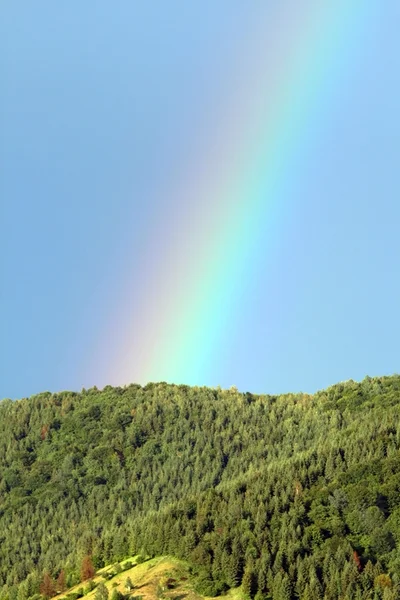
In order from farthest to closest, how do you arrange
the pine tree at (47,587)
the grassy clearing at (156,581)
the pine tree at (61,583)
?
the pine tree at (61,583), the pine tree at (47,587), the grassy clearing at (156,581)

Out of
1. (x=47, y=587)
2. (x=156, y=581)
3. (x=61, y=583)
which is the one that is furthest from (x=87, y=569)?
(x=156, y=581)

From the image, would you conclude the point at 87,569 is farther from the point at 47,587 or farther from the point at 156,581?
the point at 156,581

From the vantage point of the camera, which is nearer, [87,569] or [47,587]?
[87,569]

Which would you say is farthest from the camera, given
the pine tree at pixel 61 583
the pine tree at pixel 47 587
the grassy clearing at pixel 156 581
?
the pine tree at pixel 61 583

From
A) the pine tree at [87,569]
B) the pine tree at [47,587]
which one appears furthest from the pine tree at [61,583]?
the pine tree at [87,569]

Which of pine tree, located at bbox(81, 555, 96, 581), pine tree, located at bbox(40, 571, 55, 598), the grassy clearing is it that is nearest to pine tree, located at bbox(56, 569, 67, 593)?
pine tree, located at bbox(40, 571, 55, 598)

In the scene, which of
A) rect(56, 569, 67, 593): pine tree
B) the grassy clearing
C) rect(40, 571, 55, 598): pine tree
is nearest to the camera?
the grassy clearing

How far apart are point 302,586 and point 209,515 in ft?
109

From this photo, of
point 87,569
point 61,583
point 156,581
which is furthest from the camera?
point 61,583

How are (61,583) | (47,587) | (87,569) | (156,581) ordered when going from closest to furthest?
1. (156,581)
2. (87,569)
3. (47,587)
4. (61,583)

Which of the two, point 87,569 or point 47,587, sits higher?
point 47,587

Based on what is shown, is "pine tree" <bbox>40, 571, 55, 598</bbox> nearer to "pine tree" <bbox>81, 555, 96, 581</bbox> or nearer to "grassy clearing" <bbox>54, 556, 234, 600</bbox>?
"grassy clearing" <bbox>54, 556, 234, 600</bbox>

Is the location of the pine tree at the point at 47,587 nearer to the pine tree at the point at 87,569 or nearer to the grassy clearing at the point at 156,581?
the grassy clearing at the point at 156,581

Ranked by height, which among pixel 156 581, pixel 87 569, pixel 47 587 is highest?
pixel 47 587
